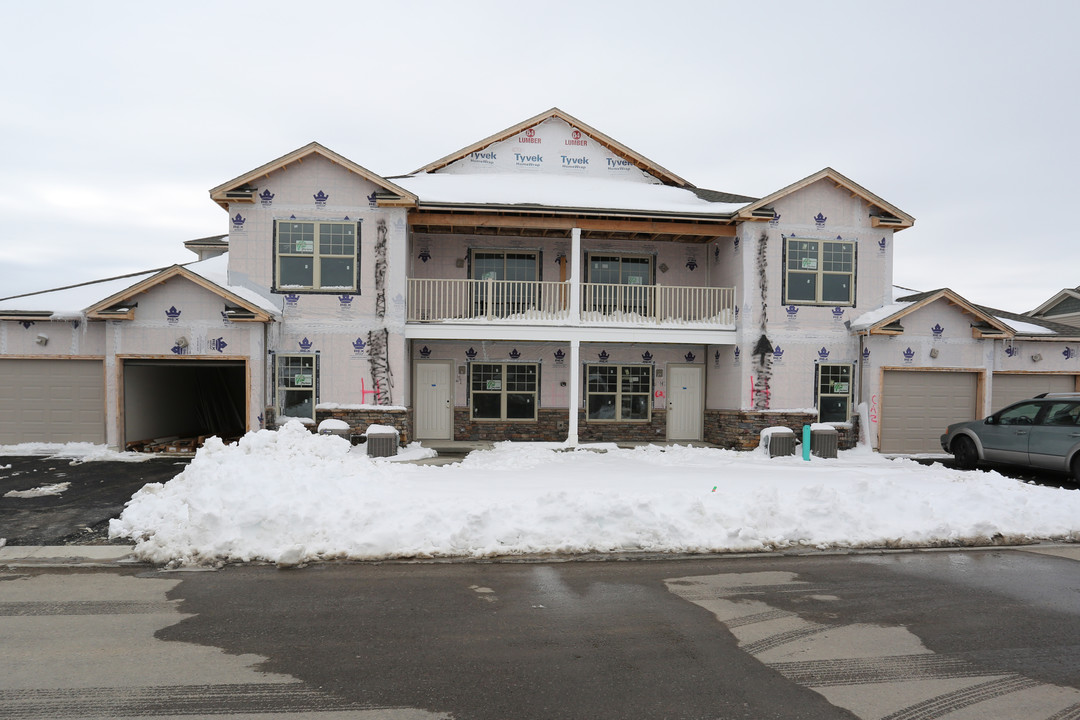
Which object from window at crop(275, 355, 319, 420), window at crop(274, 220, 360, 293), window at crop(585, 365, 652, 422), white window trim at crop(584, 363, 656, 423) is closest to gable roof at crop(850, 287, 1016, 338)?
white window trim at crop(584, 363, 656, 423)

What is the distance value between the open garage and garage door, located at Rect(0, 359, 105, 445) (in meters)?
0.69

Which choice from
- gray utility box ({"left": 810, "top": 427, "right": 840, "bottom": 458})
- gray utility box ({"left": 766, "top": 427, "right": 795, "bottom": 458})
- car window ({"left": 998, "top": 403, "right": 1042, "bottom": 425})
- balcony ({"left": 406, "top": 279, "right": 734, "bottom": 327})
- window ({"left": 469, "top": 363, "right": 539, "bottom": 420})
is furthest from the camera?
window ({"left": 469, "top": 363, "right": 539, "bottom": 420})

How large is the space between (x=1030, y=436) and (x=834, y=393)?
4.50m

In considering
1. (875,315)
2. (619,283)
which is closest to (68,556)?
(619,283)

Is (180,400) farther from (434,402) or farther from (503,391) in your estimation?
(503,391)

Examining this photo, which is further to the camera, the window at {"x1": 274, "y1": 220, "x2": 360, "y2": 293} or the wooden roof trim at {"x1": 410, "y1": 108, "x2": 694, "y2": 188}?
the wooden roof trim at {"x1": 410, "y1": 108, "x2": 694, "y2": 188}

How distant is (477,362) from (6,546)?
441 inches

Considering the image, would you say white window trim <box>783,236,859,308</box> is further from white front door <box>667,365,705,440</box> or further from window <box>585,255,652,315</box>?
window <box>585,255,652,315</box>

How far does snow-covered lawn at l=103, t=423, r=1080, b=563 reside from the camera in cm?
681

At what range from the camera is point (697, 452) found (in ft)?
46.6

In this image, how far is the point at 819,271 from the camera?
15.9 metres

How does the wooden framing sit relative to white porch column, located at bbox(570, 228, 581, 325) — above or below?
above

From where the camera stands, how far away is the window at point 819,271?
52.0 ft

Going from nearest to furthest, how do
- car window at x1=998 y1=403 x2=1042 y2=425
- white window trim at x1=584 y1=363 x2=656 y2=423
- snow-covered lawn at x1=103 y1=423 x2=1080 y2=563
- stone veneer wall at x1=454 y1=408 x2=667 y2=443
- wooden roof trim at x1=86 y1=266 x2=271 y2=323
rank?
snow-covered lawn at x1=103 y1=423 x2=1080 y2=563
car window at x1=998 y1=403 x2=1042 y2=425
wooden roof trim at x1=86 y1=266 x2=271 y2=323
stone veneer wall at x1=454 y1=408 x2=667 y2=443
white window trim at x1=584 y1=363 x2=656 y2=423
